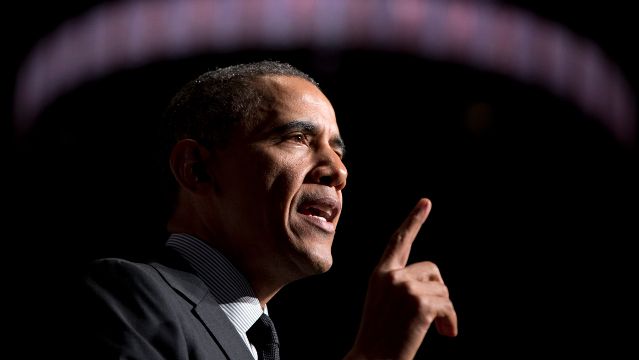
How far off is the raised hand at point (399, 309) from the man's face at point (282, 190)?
186 millimetres

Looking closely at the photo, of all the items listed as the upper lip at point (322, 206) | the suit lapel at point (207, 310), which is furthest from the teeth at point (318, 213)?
the suit lapel at point (207, 310)

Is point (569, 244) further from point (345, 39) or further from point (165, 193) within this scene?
point (165, 193)

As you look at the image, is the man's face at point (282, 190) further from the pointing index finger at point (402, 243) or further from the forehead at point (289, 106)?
the pointing index finger at point (402, 243)

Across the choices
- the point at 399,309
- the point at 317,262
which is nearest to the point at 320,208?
the point at 317,262

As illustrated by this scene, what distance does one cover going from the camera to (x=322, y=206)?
163 centimetres

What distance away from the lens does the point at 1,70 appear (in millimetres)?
4746

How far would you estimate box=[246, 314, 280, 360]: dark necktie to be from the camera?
1566 mm

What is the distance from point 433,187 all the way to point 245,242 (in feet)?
13.8

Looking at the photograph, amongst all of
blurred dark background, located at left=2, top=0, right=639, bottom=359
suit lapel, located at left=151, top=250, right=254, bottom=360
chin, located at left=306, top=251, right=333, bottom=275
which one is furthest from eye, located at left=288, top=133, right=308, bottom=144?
blurred dark background, located at left=2, top=0, right=639, bottom=359

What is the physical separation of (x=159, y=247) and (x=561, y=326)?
407 cm

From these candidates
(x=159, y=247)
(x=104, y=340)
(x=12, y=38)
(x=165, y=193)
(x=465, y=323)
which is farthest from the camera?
(x=465, y=323)

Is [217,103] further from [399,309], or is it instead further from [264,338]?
[399,309]

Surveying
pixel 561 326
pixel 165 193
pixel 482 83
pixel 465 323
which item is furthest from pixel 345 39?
pixel 165 193

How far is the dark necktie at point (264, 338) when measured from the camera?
1.57 meters
